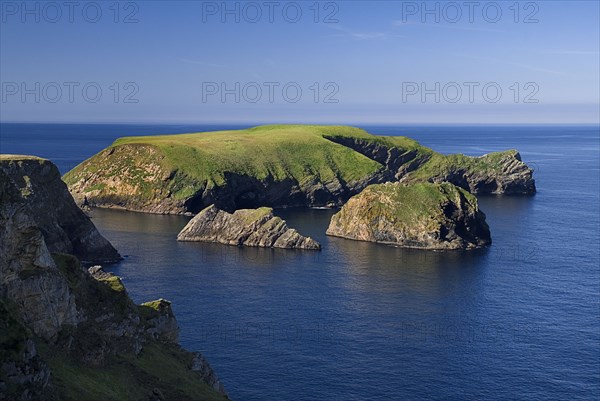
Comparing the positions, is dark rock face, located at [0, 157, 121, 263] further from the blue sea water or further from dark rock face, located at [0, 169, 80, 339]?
dark rock face, located at [0, 169, 80, 339]

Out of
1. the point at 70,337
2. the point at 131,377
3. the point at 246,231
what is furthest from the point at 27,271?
the point at 246,231

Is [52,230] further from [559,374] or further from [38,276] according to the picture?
[559,374]

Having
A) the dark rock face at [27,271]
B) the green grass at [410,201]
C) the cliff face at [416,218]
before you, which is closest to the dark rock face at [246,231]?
the cliff face at [416,218]

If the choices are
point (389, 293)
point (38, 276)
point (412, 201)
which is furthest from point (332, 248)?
point (38, 276)

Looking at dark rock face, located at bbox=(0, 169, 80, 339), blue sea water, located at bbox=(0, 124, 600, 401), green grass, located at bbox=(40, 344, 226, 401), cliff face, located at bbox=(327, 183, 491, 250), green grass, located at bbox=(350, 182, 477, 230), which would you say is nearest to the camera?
green grass, located at bbox=(40, 344, 226, 401)

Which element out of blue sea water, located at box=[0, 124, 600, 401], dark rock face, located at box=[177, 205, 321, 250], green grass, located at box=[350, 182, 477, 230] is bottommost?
blue sea water, located at box=[0, 124, 600, 401]

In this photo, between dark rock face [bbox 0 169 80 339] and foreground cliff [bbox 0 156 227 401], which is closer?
foreground cliff [bbox 0 156 227 401]

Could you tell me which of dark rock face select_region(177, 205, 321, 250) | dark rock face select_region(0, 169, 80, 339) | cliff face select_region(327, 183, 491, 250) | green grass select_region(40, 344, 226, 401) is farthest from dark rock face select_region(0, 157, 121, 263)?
dark rock face select_region(0, 169, 80, 339)
